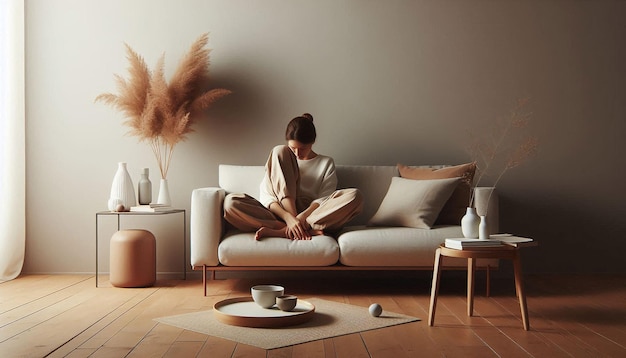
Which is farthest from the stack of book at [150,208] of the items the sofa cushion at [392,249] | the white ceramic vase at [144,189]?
the sofa cushion at [392,249]

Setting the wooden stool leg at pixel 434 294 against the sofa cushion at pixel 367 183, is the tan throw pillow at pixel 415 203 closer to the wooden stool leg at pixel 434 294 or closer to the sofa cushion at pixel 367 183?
the sofa cushion at pixel 367 183

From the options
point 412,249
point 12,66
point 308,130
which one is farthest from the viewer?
point 12,66

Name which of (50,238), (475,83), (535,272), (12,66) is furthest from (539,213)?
(12,66)

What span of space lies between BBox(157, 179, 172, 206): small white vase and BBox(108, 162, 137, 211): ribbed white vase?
0.57 feet

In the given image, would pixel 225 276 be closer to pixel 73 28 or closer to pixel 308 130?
pixel 308 130

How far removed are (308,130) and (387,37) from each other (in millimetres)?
1054

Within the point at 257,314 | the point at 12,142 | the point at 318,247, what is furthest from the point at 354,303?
the point at 12,142

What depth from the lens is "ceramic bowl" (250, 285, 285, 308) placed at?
305 cm

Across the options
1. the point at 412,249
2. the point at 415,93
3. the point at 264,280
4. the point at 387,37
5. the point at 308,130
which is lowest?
the point at 264,280

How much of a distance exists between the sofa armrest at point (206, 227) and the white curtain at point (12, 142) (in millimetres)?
1530

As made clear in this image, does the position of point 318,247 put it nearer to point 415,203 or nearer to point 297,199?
point 297,199

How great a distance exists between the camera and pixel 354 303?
11.9ft

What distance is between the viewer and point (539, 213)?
4.80 meters

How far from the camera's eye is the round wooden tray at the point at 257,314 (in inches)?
113
